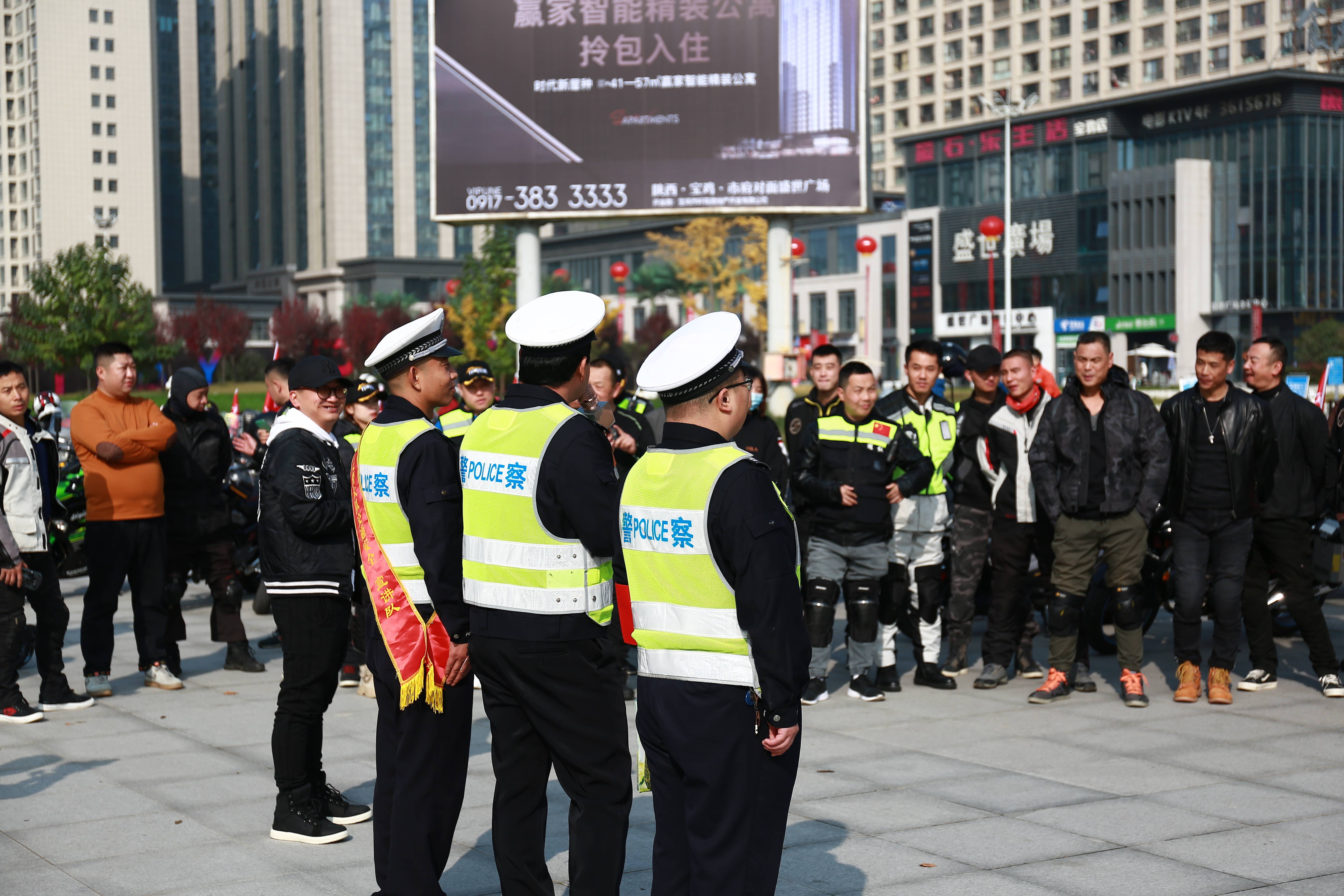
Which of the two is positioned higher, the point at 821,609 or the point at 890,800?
the point at 821,609

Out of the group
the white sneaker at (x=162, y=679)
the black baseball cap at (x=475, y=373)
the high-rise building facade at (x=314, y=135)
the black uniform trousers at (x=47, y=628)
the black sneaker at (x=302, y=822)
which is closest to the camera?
the black sneaker at (x=302, y=822)

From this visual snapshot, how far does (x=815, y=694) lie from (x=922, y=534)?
1214 mm

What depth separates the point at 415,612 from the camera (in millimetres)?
4562

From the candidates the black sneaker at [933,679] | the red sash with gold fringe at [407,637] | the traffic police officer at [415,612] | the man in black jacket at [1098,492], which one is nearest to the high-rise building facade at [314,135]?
the black sneaker at [933,679]

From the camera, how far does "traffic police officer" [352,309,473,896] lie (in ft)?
14.5

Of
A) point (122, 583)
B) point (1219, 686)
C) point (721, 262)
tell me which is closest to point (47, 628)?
point (122, 583)

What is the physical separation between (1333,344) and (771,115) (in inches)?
1893

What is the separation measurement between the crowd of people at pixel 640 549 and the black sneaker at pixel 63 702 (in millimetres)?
31

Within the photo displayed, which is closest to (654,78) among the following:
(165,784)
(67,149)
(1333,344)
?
(165,784)

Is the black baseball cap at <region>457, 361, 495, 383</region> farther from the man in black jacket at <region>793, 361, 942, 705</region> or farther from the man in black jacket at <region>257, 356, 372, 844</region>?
the man in black jacket at <region>257, 356, 372, 844</region>

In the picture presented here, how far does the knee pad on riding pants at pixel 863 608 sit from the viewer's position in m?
8.09

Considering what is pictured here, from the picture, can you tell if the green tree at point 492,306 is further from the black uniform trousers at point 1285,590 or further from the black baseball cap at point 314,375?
the black baseball cap at point 314,375

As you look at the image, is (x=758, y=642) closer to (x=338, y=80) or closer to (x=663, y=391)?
(x=663, y=391)

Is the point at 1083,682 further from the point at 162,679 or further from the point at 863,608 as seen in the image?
the point at 162,679
